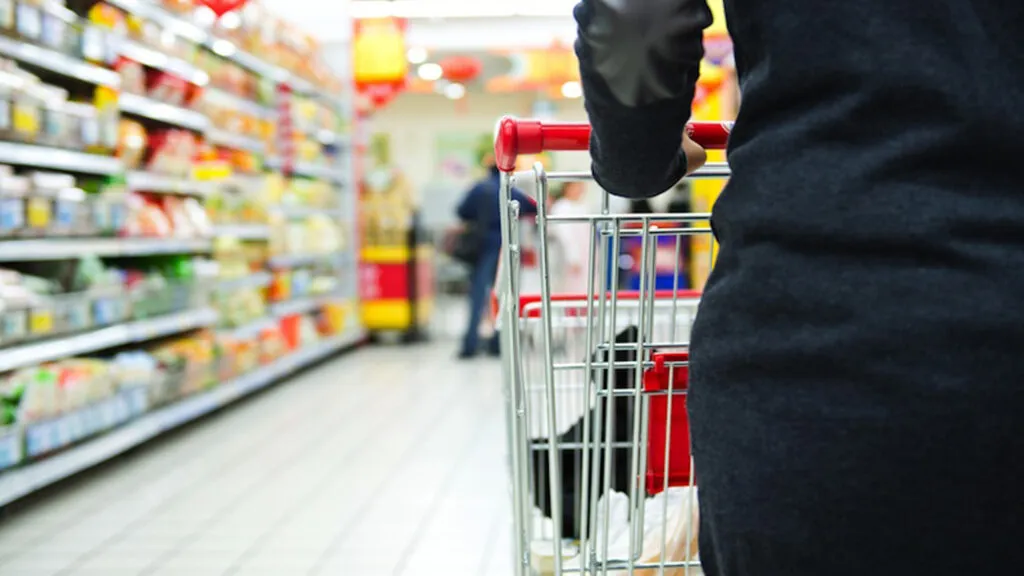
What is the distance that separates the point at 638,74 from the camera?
3.17 feet

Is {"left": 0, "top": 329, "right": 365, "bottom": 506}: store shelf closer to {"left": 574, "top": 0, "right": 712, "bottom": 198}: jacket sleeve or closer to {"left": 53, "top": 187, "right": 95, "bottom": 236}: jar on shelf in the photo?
{"left": 53, "top": 187, "right": 95, "bottom": 236}: jar on shelf

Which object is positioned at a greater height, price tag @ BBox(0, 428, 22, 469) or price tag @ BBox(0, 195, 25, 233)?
price tag @ BBox(0, 195, 25, 233)

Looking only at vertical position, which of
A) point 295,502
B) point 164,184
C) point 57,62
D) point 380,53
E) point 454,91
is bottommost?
point 295,502

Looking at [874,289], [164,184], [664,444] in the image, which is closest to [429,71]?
[164,184]

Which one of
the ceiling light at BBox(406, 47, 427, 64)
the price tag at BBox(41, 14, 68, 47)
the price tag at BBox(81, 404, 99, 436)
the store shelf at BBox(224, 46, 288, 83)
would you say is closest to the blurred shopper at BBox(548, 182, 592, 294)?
the store shelf at BBox(224, 46, 288, 83)

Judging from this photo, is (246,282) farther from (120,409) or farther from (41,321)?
(41,321)

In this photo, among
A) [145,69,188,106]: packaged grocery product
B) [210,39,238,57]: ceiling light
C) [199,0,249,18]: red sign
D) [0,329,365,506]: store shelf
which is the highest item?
[210,39,238,57]: ceiling light

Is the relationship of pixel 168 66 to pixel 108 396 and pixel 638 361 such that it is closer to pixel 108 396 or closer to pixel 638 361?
pixel 108 396

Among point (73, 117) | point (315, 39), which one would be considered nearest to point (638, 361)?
point (73, 117)

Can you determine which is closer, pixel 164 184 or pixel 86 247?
pixel 86 247

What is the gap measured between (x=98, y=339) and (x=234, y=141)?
2.29 m

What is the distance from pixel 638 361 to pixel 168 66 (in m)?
4.61

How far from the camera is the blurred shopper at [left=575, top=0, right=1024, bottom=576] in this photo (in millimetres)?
887

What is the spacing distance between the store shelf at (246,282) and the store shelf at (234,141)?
2.60 feet
